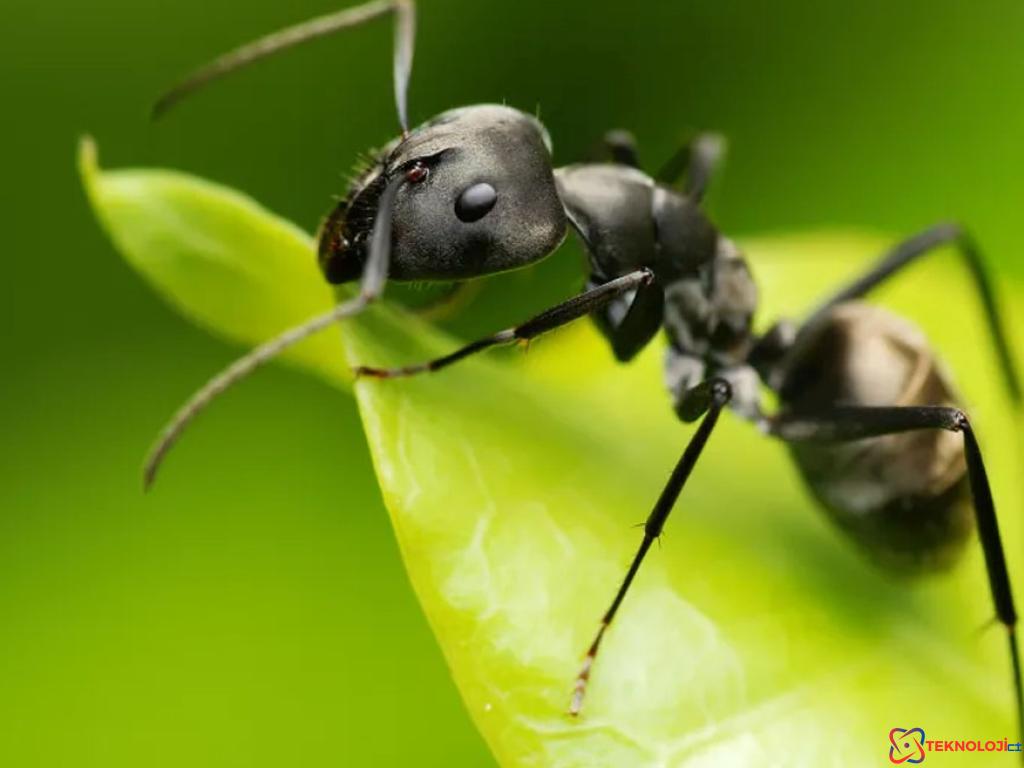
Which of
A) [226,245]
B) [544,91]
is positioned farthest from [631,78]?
[226,245]

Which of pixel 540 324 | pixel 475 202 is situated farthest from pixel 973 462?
pixel 475 202

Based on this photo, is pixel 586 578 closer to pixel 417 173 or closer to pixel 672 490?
pixel 672 490

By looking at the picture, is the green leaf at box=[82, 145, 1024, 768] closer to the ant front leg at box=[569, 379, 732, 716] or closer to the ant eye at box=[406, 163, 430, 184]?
the ant front leg at box=[569, 379, 732, 716]

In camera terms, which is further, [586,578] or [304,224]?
[304,224]

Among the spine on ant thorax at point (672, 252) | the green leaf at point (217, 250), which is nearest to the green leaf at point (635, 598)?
the green leaf at point (217, 250)

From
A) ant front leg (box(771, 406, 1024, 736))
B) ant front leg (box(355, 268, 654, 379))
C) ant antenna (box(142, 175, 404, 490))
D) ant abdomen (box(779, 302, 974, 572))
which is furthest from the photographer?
ant abdomen (box(779, 302, 974, 572))

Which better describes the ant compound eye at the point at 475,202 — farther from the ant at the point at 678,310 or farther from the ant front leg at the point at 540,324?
the ant front leg at the point at 540,324

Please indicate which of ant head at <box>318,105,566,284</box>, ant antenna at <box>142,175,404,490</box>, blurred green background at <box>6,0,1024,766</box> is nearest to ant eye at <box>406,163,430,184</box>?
ant head at <box>318,105,566,284</box>
